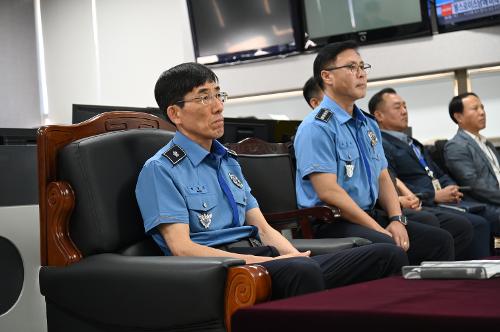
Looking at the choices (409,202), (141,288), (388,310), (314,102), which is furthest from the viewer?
(314,102)

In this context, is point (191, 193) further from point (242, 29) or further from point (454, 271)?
point (242, 29)

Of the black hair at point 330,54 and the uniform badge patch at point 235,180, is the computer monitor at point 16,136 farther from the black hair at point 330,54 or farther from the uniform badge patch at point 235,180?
the black hair at point 330,54

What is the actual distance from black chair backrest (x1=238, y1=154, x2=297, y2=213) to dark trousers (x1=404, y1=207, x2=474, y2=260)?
643 mm

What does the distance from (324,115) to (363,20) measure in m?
3.01

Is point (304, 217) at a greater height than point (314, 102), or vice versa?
point (314, 102)

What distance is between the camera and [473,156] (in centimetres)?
493

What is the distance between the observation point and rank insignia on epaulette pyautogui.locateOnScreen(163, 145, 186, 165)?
84.8 inches

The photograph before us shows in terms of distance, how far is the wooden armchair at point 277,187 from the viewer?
286 cm

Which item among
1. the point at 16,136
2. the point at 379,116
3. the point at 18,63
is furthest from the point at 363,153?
the point at 18,63

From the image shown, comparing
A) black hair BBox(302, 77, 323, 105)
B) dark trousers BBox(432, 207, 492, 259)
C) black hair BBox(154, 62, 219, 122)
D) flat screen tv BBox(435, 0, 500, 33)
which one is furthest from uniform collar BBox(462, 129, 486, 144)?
black hair BBox(154, 62, 219, 122)

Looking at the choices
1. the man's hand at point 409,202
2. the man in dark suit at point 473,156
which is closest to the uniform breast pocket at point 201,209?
the man's hand at point 409,202

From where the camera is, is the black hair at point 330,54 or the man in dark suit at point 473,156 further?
the man in dark suit at point 473,156

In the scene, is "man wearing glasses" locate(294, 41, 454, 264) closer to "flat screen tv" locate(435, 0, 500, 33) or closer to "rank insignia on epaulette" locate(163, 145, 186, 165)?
"rank insignia on epaulette" locate(163, 145, 186, 165)

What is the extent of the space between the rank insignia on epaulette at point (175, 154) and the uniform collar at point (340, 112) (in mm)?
1064
